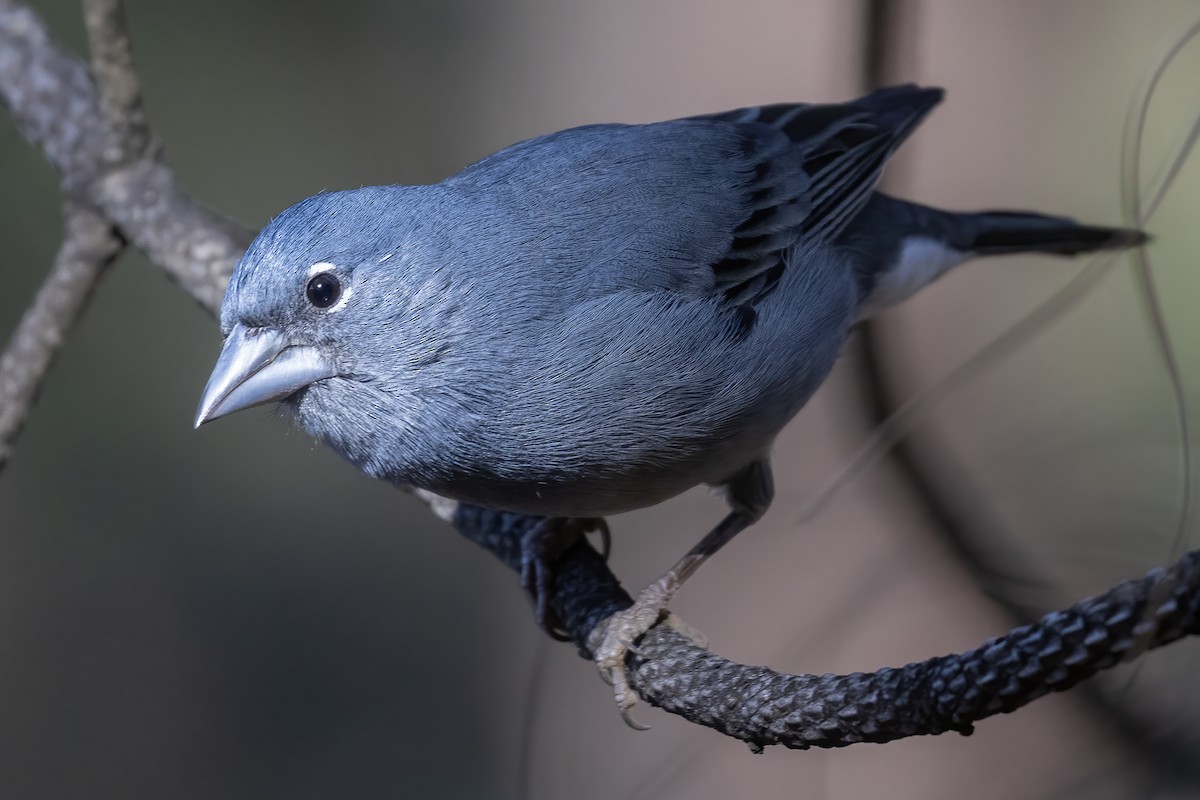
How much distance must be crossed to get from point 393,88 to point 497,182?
3247mm

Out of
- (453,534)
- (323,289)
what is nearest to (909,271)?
(323,289)

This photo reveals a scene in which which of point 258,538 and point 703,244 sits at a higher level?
point 703,244

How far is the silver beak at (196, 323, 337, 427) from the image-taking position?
6.60 ft

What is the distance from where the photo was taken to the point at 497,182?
2.28 m

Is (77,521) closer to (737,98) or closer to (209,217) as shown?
(209,217)

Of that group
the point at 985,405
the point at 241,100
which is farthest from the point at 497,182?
the point at 241,100

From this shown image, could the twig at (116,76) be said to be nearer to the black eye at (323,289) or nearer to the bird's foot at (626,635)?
the black eye at (323,289)

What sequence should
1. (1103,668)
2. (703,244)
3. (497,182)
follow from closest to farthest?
(1103,668) < (497,182) < (703,244)

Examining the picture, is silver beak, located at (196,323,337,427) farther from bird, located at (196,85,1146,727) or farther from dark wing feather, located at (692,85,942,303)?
dark wing feather, located at (692,85,942,303)

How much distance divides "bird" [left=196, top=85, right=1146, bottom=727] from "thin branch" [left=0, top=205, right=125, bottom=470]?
3.10 feet

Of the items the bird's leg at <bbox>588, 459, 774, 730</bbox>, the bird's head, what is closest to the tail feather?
the bird's leg at <bbox>588, 459, 774, 730</bbox>

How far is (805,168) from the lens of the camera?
281 cm

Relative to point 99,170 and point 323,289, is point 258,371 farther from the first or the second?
point 99,170

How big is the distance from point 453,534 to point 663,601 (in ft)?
8.95
